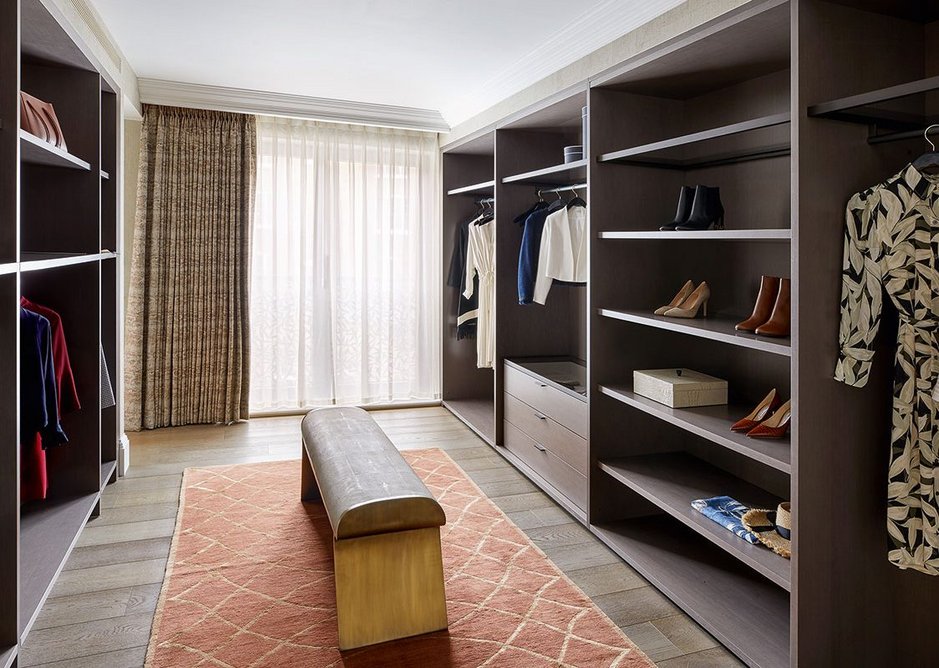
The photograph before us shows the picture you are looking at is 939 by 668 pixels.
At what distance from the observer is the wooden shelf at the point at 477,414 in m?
4.41

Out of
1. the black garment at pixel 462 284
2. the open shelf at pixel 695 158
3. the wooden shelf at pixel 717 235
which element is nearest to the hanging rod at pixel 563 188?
the open shelf at pixel 695 158

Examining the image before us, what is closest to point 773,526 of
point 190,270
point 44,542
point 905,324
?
point 905,324

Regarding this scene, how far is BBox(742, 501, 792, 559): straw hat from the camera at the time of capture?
2050 millimetres

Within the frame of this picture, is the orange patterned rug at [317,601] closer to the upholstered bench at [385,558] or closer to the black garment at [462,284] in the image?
the upholstered bench at [385,558]

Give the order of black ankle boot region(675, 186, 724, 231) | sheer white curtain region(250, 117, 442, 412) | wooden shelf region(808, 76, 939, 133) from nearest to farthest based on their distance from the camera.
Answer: wooden shelf region(808, 76, 939, 133), black ankle boot region(675, 186, 724, 231), sheer white curtain region(250, 117, 442, 412)

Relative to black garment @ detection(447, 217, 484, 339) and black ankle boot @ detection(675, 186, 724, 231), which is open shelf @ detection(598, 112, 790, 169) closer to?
black ankle boot @ detection(675, 186, 724, 231)

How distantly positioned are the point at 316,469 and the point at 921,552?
1962mm

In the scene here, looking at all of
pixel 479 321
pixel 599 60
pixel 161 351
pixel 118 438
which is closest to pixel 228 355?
pixel 161 351

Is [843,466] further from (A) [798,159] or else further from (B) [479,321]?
(B) [479,321]

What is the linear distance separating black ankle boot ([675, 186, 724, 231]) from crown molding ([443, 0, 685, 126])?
703 millimetres

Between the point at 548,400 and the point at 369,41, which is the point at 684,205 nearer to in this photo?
the point at 548,400

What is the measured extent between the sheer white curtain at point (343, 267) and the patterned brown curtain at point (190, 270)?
174 millimetres

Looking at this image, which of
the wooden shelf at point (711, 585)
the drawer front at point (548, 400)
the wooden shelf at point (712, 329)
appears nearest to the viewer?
the wooden shelf at point (712, 329)

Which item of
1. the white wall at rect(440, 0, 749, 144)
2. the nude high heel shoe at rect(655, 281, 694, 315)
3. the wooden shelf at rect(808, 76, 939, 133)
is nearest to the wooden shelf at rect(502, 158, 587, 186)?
the white wall at rect(440, 0, 749, 144)
